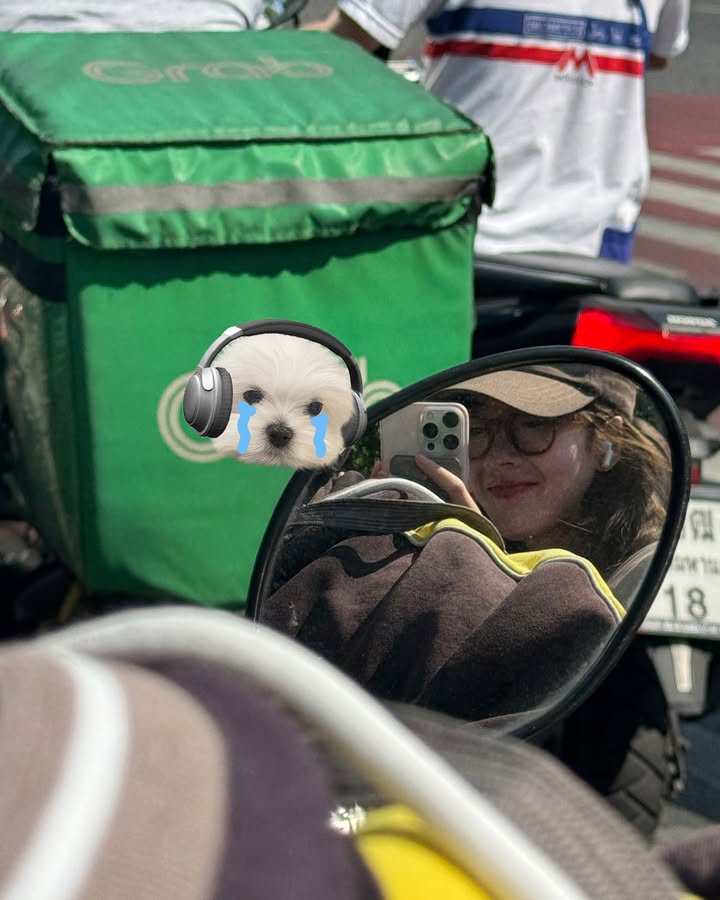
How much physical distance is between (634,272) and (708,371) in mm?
288

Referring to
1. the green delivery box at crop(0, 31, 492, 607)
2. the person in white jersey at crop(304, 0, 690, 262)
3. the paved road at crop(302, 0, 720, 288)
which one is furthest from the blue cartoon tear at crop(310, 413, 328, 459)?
the paved road at crop(302, 0, 720, 288)

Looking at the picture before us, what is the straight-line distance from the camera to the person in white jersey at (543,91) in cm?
319

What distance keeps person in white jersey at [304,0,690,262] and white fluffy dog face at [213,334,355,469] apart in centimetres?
217

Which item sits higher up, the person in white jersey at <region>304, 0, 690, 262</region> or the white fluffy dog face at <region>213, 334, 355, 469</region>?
the white fluffy dog face at <region>213, 334, 355, 469</region>

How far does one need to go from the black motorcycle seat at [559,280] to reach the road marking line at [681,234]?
567 centimetres

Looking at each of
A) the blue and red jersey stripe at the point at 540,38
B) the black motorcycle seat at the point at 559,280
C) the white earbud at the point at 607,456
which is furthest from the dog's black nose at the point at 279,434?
the blue and red jersey stripe at the point at 540,38

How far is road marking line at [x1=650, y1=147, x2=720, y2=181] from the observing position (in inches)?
411

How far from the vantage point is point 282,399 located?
1022mm

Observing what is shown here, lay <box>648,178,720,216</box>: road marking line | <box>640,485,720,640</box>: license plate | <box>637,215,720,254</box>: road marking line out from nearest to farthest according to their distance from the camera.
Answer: <box>640,485,720,640</box>: license plate
<box>637,215,720,254</box>: road marking line
<box>648,178,720,216</box>: road marking line

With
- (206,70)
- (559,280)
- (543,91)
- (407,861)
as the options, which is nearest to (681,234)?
(543,91)

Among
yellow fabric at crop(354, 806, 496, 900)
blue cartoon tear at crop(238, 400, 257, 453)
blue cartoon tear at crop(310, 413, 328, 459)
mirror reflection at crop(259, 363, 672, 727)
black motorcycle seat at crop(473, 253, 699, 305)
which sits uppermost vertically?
yellow fabric at crop(354, 806, 496, 900)

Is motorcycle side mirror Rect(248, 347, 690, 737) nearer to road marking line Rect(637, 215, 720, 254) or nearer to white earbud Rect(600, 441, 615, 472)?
white earbud Rect(600, 441, 615, 472)

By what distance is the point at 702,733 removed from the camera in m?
3.80

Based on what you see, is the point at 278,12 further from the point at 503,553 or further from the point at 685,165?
the point at 685,165
